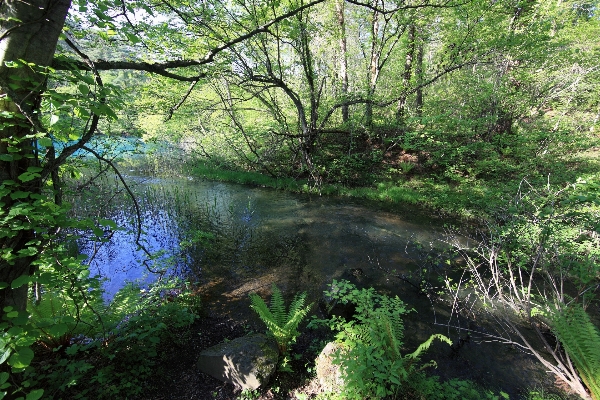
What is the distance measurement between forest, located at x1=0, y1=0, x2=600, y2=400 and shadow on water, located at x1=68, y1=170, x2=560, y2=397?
0.61 feet

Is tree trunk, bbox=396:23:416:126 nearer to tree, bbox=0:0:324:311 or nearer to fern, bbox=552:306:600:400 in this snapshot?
fern, bbox=552:306:600:400

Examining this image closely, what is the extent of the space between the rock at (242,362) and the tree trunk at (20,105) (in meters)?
2.20

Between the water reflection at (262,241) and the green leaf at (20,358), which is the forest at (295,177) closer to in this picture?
the green leaf at (20,358)

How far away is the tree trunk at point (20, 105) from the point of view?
1.82 metres

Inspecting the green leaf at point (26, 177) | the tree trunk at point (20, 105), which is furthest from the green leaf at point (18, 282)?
the green leaf at point (26, 177)

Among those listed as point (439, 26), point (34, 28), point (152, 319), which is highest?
point (439, 26)

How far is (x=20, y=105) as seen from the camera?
186 centimetres

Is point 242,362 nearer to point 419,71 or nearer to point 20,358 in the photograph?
point 20,358

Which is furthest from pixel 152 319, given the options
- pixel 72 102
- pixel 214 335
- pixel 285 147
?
pixel 285 147

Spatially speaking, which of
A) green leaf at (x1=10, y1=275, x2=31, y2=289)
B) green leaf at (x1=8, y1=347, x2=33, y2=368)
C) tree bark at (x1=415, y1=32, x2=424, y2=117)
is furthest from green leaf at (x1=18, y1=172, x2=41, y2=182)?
tree bark at (x1=415, y1=32, x2=424, y2=117)

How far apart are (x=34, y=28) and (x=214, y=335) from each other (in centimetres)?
427

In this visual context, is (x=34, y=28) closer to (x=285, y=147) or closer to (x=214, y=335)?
Result: (x=214, y=335)

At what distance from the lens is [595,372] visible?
3.06 metres

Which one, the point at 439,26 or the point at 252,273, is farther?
the point at 439,26
